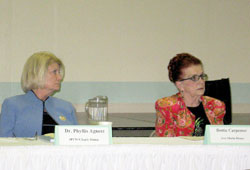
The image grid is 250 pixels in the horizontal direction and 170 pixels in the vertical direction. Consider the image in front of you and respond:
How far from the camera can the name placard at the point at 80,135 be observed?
4.52 feet

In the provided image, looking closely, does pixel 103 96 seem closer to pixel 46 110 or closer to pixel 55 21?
pixel 55 21

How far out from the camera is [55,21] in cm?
446

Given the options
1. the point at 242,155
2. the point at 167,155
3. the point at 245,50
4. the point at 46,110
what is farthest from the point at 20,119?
the point at 245,50

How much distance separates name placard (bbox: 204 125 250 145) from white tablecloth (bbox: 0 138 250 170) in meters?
0.06

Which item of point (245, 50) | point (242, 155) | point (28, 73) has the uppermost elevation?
point (245, 50)

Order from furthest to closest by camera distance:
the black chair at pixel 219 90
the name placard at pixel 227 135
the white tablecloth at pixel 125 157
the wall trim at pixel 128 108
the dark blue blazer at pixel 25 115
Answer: the wall trim at pixel 128 108 < the black chair at pixel 219 90 < the dark blue blazer at pixel 25 115 < the name placard at pixel 227 135 < the white tablecloth at pixel 125 157

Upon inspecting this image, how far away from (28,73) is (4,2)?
212cm

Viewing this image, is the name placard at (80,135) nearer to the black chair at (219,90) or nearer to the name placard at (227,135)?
the name placard at (227,135)

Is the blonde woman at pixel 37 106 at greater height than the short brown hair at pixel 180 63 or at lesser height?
lesser

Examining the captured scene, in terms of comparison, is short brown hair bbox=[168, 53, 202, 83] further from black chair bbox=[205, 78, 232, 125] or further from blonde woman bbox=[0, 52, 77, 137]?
blonde woman bbox=[0, 52, 77, 137]

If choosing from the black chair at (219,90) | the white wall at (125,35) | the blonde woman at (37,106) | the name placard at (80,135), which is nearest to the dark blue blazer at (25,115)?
the blonde woman at (37,106)

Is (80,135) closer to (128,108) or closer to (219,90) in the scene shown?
(219,90)

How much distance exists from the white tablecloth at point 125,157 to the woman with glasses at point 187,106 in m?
0.91

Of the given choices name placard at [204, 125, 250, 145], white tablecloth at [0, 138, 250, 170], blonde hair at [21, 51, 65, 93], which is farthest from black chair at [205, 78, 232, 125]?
white tablecloth at [0, 138, 250, 170]
